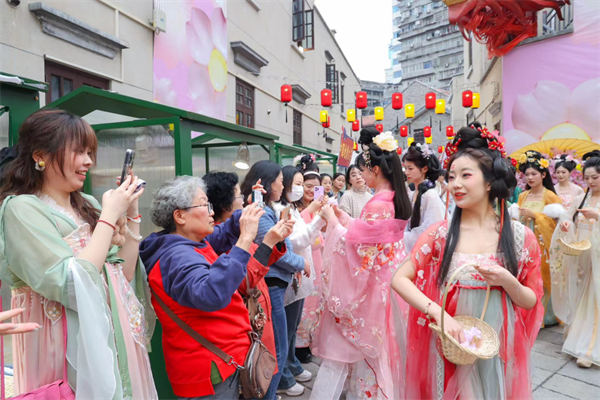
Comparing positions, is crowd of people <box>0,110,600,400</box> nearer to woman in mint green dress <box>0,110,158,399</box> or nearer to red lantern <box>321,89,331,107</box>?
woman in mint green dress <box>0,110,158,399</box>

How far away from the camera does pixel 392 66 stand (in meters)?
72.8

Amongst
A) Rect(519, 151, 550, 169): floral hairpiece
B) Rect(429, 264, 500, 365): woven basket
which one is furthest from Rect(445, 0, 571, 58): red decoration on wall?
Rect(429, 264, 500, 365): woven basket

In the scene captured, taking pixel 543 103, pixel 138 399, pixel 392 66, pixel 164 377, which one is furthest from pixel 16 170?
pixel 392 66

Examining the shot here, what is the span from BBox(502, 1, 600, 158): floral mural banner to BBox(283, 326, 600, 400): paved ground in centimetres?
641

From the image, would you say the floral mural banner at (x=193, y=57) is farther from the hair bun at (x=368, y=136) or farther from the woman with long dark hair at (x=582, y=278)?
the woman with long dark hair at (x=582, y=278)

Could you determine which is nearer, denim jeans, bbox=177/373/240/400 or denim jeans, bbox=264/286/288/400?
denim jeans, bbox=177/373/240/400

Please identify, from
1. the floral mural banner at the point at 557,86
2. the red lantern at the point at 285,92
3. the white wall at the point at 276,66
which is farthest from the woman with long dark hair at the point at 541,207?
the red lantern at the point at 285,92

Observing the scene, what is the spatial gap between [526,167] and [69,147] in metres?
4.80

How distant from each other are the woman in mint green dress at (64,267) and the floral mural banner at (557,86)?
9571mm

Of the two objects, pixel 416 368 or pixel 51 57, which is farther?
pixel 51 57

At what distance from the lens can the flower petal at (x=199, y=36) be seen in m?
7.52

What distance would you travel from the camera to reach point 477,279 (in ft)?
5.77

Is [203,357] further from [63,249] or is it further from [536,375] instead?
[536,375]

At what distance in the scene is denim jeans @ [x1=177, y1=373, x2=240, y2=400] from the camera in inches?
67.3
